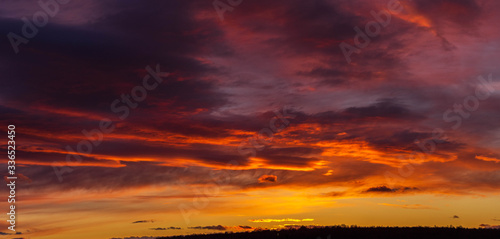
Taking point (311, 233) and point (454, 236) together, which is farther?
point (311, 233)

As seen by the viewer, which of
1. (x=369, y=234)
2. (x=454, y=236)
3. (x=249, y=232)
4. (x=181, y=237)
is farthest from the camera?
(x=181, y=237)

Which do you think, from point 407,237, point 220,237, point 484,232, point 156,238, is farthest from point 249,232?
point 484,232

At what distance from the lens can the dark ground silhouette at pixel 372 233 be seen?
46969mm

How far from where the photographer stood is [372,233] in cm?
5031

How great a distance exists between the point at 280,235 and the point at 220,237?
673 cm

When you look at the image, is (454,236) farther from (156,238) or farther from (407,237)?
(156,238)

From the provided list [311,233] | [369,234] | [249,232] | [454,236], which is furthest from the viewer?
[249,232]

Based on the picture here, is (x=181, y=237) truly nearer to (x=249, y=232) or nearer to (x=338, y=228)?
(x=249, y=232)

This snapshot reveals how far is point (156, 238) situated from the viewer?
65.5m

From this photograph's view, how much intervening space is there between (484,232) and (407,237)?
7.22 m

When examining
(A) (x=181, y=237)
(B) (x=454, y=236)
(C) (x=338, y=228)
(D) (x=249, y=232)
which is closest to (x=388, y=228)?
(C) (x=338, y=228)

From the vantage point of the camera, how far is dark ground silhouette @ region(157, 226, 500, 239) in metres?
47.0

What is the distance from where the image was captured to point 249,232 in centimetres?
5888

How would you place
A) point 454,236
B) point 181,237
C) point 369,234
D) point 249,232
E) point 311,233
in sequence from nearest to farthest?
1. point 454,236
2. point 369,234
3. point 311,233
4. point 249,232
5. point 181,237
